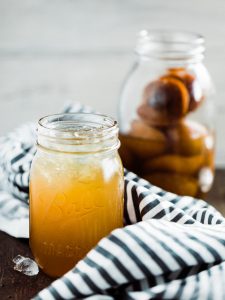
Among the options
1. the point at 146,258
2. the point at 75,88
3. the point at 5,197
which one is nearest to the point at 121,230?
the point at 146,258

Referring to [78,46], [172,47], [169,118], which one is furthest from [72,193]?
[78,46]

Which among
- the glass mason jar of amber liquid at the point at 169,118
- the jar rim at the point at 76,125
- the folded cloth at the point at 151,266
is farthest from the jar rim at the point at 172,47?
the folded cloth at the point at 151,266

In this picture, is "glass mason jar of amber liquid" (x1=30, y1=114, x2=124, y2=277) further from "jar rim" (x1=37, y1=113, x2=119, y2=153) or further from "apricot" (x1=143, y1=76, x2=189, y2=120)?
"apricot" (x1=143, y1=76, x2=189, y2=120)

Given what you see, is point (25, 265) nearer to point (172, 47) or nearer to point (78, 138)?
point (78, 138)

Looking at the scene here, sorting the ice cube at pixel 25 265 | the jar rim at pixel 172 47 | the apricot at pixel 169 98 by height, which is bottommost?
the ice cube at pixel 25 265

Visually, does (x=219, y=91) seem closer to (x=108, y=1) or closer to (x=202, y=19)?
(x=202, y=19)

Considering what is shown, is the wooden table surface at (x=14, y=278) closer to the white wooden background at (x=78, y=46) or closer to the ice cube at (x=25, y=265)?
the ice cube at (x=25, y=265)

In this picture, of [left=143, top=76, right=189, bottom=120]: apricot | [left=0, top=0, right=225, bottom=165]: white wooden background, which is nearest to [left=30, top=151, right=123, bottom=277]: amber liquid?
[left=143, top=76, right=189, bottom=120]: apricot
